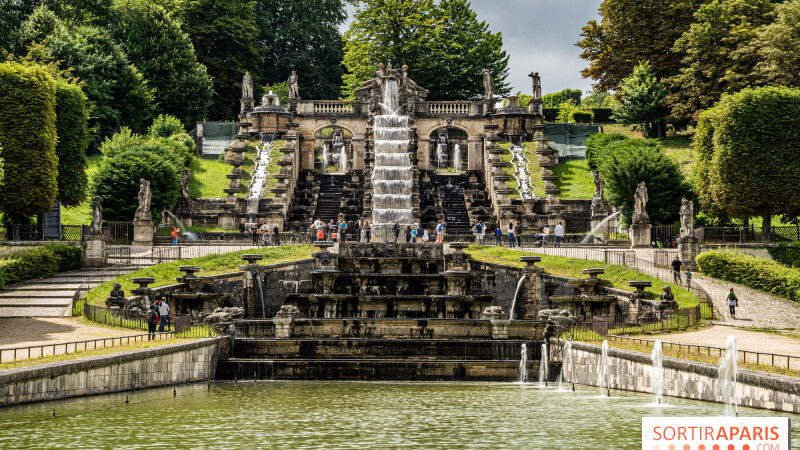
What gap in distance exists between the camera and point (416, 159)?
209 ft

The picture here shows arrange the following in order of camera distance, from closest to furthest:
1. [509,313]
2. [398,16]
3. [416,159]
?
[509,313]
[416,159]
[398,16]

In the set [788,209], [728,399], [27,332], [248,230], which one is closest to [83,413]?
[27,332]

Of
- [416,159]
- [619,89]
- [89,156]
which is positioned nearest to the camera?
[416,159]

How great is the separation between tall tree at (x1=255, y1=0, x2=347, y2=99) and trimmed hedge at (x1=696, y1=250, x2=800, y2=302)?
60837 millimetres

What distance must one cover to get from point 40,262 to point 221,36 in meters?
51.2

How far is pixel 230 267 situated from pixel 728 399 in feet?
83.1

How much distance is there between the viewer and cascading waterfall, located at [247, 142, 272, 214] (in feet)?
186

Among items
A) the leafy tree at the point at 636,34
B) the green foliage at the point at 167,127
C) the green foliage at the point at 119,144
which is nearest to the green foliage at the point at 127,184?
the green foliage at the point at 119,144

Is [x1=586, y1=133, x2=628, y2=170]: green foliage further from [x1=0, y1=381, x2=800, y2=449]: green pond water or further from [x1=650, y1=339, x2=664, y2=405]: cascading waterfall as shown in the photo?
[x1=650, y1=339, x2=664, y2=405]: cascading waterfall

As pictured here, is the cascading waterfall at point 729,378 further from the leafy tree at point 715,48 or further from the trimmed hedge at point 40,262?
the leafy tree at point 715,48

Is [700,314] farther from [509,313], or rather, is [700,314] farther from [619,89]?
[619,89]

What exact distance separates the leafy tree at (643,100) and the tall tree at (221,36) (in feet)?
117

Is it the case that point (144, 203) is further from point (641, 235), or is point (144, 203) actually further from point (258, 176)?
point (641, 235)

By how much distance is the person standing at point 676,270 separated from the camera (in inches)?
1506
